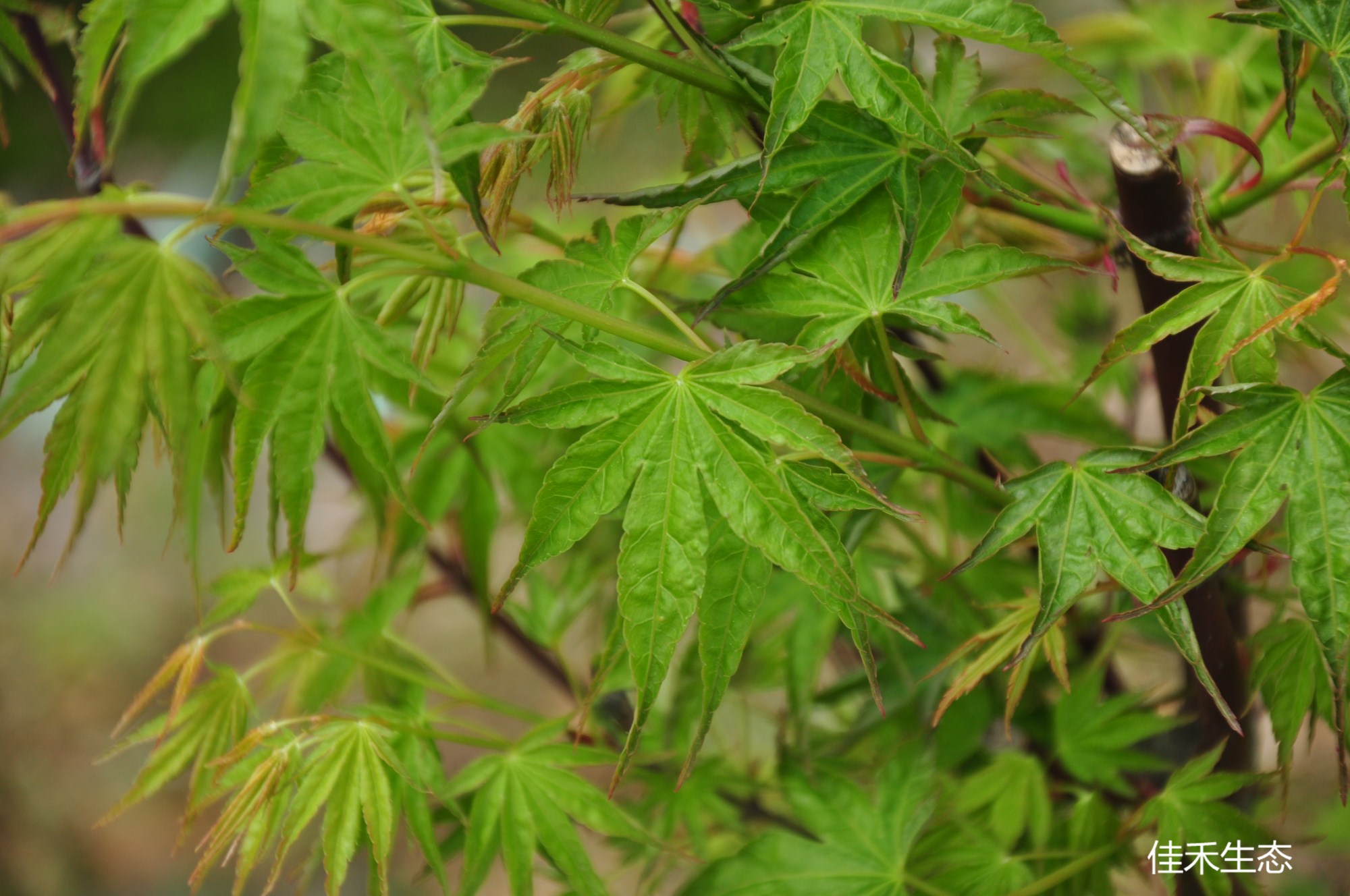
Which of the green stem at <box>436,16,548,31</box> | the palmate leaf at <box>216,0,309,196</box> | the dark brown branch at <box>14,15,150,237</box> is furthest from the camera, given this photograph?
the dark brown branch at <box>14,15,150,237</box>

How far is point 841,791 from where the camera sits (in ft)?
1.93

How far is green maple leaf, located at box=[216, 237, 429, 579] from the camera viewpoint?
1.22ft

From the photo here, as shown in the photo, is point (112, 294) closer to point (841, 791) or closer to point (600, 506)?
point (600, 506)

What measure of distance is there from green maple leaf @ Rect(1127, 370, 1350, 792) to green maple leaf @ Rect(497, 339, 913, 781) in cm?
13

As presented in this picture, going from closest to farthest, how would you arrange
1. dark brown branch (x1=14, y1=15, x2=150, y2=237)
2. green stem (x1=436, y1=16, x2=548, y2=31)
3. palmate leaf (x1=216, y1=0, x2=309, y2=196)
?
palmate leaf (x1=216, y1=0, x2=309, y2=196), green stem (x1=436, y1=16, x2=548, y2=31), dark brown branch (x1=14, y1=15, x2=150, y2=237)

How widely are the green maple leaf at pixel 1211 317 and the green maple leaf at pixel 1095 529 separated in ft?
0.11

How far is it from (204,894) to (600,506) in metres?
1.88

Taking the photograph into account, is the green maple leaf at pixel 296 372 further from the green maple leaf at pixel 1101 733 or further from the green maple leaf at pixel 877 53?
the green maple leaf at pixel 1101 733

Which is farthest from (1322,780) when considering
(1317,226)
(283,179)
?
(283,179)

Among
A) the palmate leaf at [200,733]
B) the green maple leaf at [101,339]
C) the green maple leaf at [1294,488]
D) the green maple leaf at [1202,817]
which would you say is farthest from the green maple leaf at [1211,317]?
the palmate leaf at [200,733]

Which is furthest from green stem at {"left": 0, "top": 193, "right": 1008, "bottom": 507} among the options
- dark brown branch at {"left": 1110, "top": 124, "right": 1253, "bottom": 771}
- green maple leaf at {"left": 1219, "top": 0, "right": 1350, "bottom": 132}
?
Answer: green maple leaf at {"left": 1219, "top": 0, "right": 1350, "bottom": 132}

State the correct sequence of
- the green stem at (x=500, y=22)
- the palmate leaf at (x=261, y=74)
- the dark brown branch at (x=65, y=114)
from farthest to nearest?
the dark brown branch at (x=65, y=114)
the green stem at (x=500, y=22)
the palmate leaf at (x=261, y=74)

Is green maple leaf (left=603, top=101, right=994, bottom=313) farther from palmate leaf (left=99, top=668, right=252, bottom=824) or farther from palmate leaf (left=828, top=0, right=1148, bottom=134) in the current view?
palmate leaf (left=99, top=668, right=252, bottom=824)

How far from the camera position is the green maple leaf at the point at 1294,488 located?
14.4 inches
